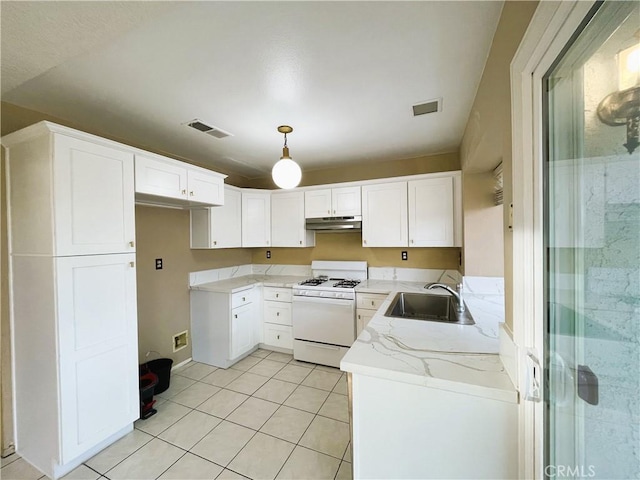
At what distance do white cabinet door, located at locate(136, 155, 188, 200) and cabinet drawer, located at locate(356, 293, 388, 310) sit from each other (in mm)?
2084

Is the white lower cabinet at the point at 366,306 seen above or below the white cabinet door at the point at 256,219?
below

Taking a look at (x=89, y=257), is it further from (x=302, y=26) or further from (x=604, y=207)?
(x=604, y=207)

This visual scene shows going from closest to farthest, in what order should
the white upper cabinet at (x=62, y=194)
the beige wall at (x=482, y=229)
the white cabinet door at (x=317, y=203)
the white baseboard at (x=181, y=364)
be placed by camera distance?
the white upper cabinet at (x=62, y=194)
the beige wall at (x=482, y=229)
the white baseboard at (x=181, y=364)
the white cabinet door at (x=317, y=203)

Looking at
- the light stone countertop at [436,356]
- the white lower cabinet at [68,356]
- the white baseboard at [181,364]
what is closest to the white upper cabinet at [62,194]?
the white lower cabinet at [68,356]

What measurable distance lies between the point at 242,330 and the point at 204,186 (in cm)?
174

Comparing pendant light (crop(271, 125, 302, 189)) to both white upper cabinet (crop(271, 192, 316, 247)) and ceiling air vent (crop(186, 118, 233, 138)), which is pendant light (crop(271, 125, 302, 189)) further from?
white upper cabinet (crop(271, 192, 316, 247))

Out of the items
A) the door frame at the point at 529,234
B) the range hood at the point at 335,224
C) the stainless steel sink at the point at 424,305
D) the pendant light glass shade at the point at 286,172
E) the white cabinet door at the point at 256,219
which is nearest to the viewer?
the door frame at the point at 529,234

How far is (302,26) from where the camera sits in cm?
119

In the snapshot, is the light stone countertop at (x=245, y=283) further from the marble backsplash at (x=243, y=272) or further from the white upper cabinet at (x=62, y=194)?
the white upper cabinet at (x=62, y=194)

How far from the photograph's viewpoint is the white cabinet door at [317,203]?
131 inches

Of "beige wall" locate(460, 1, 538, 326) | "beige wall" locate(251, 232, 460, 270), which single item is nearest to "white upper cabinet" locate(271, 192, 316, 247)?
"beige wall" locate(251, 232, 460, 270)

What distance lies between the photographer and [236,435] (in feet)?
6.29

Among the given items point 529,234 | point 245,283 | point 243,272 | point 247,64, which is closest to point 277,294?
point 245,283

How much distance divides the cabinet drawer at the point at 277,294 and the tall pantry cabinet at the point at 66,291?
1.65m
